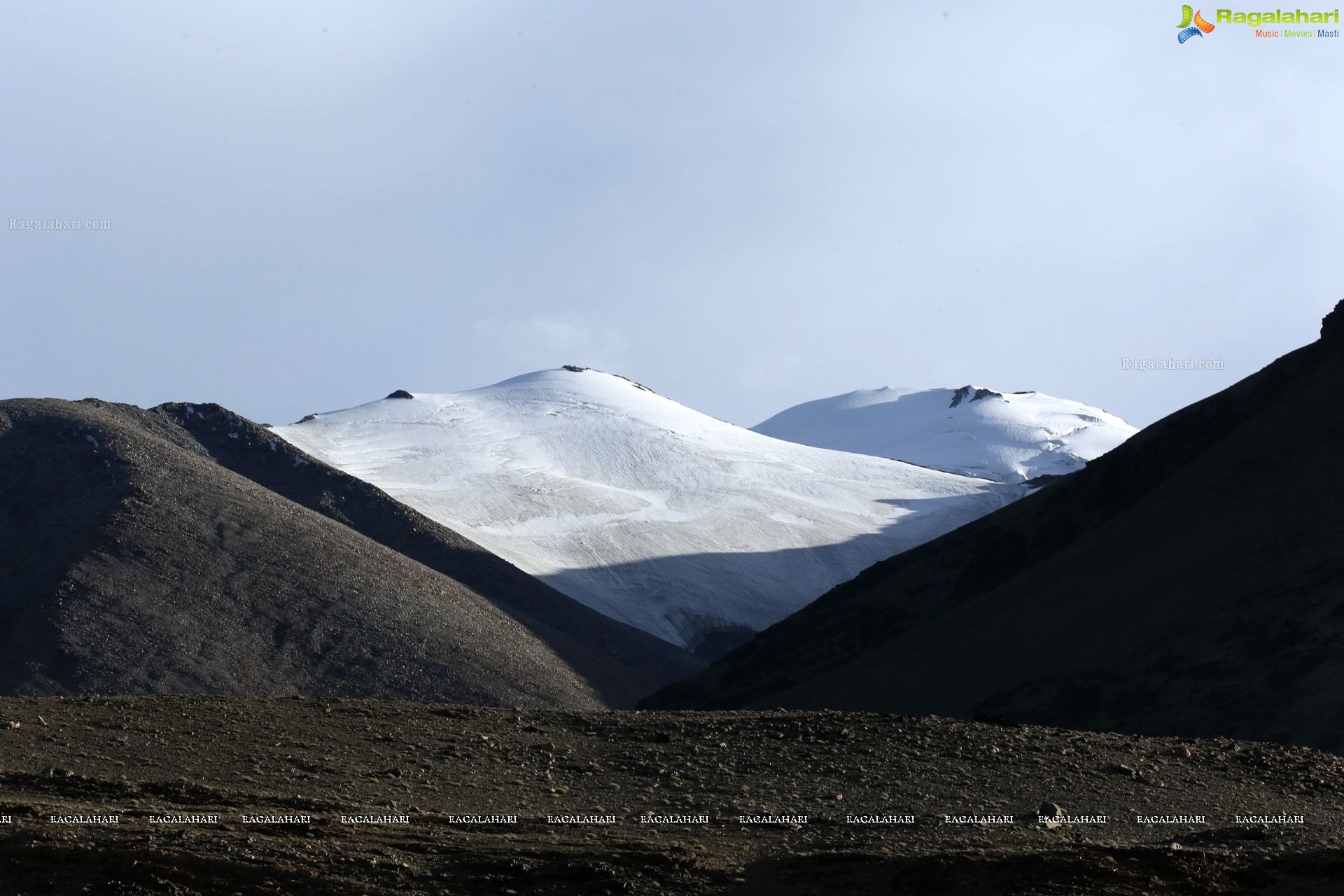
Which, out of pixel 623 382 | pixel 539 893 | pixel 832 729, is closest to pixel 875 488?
pixel 623 382

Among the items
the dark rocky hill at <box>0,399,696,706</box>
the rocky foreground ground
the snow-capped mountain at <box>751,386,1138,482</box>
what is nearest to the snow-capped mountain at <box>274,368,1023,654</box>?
the dark rocky hill at <box>0,399,696,706</box>

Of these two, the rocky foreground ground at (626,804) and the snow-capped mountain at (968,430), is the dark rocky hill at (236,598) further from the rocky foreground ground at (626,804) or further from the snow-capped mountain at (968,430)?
the snow-capped mountain at (968,430)

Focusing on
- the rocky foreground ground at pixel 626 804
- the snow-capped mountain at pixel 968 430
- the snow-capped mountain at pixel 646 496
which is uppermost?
the snow-capped mountain at pixel 968 430

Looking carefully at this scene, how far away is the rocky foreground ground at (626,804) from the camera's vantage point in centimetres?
1121

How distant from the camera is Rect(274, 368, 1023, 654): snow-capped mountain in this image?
74688 mm

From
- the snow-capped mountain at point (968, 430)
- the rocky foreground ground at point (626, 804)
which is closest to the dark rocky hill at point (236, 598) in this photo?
the rocky foreground ground at point (626, 804)

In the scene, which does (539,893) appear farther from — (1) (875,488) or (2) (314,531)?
(1) (875,488)

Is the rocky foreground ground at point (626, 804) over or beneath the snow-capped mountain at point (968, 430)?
beneath

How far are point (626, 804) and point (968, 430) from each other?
498 feet

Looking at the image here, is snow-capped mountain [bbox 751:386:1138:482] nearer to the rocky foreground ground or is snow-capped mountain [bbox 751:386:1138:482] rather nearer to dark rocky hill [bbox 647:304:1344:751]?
dark rocky hill [bbox 647:304:1344:751]

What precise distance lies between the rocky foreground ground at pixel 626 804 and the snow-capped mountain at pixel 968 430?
116941 millimetres

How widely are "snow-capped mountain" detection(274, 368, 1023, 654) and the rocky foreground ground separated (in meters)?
50.0

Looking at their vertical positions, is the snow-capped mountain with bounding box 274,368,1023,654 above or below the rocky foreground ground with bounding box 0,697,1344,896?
above

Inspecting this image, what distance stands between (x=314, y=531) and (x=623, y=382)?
82.5 metres
